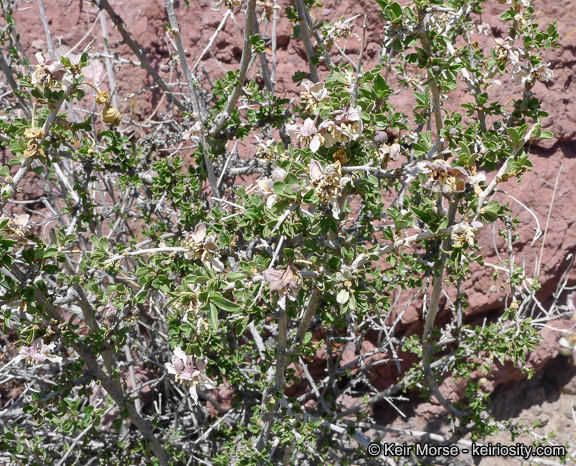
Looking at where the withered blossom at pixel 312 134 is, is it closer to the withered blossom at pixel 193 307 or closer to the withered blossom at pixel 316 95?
the withered blossom at pixel 316 95

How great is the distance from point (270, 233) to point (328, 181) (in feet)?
0.76

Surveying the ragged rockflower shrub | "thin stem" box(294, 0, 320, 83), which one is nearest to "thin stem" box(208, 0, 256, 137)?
the ragged rockflower shrub

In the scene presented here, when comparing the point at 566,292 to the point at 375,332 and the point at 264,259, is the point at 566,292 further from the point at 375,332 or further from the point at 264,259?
the point at 264,259

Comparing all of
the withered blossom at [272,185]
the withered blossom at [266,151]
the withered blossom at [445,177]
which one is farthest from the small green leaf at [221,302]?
the withered blossom at [445,177]

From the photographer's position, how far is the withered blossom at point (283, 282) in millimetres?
1384

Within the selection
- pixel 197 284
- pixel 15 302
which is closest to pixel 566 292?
pixel 197 284

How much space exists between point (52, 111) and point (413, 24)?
1139mm

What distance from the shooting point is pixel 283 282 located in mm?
1387

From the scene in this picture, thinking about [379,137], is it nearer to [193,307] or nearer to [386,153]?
[386,153]

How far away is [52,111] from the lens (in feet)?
5.09

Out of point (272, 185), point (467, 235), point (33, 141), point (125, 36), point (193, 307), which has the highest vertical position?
point (125, 36)

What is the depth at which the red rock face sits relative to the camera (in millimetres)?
2986

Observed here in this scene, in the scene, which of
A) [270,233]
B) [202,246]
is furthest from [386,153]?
[202,246]

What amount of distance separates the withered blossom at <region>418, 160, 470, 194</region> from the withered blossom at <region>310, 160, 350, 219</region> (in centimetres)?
25
